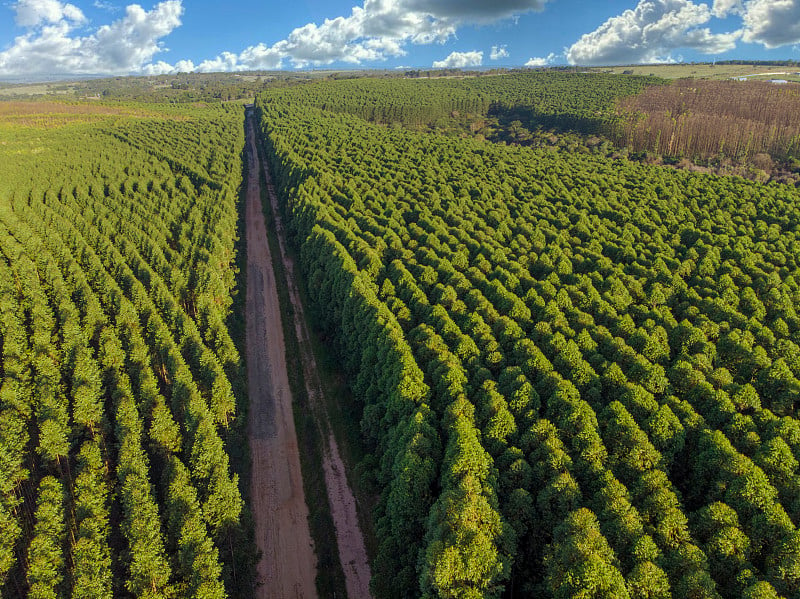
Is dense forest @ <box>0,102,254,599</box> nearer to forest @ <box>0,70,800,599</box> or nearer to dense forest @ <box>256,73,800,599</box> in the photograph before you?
forest @ <box>0,70,800,599</box>

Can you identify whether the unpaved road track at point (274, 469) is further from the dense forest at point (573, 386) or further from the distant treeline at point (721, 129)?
the distant treeline at point (721, 129)

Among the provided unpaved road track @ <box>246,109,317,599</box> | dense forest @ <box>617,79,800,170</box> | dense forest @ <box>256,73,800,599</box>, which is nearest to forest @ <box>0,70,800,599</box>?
dense forest @ <box>256,73,800,599</box>

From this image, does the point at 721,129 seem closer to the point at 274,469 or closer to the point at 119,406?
the point at 274,469

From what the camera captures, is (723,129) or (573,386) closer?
(573,386)

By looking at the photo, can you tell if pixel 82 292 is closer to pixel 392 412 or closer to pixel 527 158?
pixel 392 412

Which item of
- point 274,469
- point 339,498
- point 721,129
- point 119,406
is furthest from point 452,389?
point 721,129

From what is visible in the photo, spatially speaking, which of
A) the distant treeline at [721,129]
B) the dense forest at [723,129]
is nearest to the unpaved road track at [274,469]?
the dense forest at [723,129]
